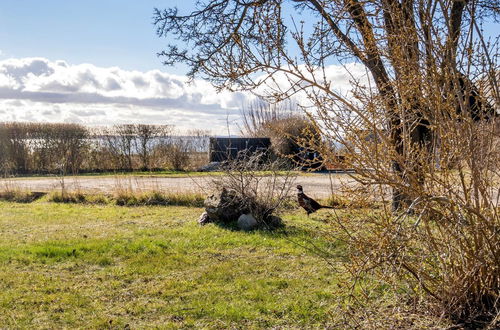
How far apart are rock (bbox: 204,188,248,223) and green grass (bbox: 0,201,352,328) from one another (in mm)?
252

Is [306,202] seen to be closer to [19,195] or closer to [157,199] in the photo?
[157,199]

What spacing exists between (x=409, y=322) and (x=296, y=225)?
4762 mm

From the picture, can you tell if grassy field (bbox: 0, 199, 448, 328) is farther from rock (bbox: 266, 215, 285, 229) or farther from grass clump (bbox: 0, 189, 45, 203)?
grass clump (bbox: 0, 189, 45, 203)

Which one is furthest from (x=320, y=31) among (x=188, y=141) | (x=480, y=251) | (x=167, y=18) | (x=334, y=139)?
(x=188, y=141)

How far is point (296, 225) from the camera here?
8734 millimetres

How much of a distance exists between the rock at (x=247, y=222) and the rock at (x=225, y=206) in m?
0.22

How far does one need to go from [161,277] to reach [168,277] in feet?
0.27

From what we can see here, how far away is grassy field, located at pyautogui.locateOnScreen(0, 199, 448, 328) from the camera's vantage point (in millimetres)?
4656

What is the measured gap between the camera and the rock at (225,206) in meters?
8.74

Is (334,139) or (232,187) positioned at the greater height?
(334,139)

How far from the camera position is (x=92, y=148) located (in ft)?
73.6

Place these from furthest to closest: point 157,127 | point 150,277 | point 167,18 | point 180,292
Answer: point 157,127 → point 167,18 → point 150,277 → point 180,292

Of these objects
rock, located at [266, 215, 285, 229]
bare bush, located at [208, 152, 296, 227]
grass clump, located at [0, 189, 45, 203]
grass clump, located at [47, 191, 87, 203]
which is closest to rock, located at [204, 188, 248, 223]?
bare bush, located at [208, 152, 296, 227]

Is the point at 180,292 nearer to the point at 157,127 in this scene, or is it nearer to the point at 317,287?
the point at 317,287
